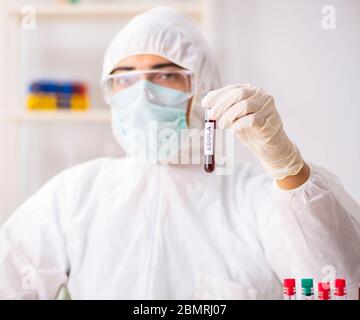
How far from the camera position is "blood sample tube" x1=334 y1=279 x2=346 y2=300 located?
101 centimetres

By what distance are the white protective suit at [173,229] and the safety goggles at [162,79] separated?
24 mm

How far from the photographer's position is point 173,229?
1.19 meters

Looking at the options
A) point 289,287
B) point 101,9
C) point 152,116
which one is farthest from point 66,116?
point 289,287

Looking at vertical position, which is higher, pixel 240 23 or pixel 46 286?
pixel 240 23

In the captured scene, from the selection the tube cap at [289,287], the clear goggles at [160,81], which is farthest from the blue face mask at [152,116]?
the tube cap at [289,287]

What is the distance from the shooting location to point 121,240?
1182 mm

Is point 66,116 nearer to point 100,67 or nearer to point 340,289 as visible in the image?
point 100,67

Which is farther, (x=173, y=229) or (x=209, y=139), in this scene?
(x=173, y=229)

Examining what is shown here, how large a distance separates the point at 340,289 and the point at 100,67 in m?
1.10

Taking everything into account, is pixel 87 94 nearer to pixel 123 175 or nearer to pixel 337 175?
pixel 123 175

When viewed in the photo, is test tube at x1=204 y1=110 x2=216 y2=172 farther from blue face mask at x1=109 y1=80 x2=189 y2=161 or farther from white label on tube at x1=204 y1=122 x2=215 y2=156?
blue face mask at x1=109 y1=80 x2=189 y2=161

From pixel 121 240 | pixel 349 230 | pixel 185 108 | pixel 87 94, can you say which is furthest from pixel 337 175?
pixel 87 94

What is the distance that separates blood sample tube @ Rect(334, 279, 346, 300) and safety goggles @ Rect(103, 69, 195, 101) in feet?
1.69

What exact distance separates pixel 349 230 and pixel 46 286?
2.12ft
